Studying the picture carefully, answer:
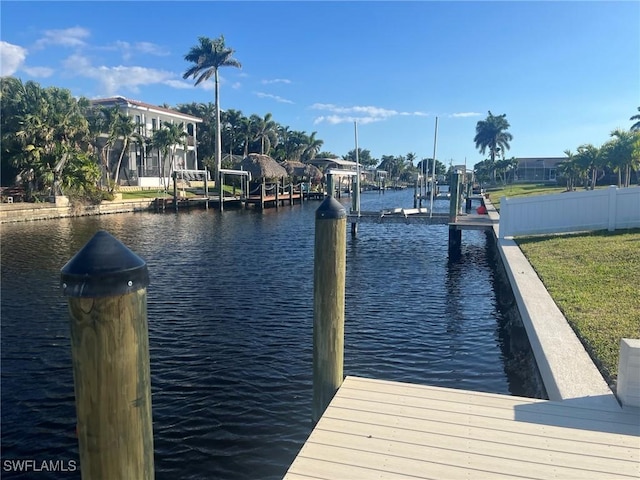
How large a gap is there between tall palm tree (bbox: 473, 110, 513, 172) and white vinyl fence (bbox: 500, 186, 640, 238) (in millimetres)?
106339

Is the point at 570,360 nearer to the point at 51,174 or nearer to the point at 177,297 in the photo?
the point at 177,297

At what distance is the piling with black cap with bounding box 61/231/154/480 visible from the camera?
6.83ft

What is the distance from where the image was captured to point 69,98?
1972 inches

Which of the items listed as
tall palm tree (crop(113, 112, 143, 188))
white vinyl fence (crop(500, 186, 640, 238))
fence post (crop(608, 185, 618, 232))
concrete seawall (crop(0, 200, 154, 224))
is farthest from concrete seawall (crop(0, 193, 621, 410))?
tall palm tree (crop(113, 112, 143, 188))

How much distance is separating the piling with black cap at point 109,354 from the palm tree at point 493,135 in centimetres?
12129

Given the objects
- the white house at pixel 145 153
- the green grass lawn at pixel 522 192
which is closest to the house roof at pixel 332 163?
the white house at pixel 145 153

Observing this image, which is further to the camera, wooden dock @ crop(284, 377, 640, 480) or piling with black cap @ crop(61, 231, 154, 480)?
wooden dock @ crop(284, 377, 640, 480)

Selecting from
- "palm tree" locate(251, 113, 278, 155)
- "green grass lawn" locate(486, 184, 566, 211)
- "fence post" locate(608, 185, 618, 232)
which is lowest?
"fence post" locate(608, 185, 618, 232)

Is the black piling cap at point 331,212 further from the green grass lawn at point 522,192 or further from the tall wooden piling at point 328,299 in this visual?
the green grass lawn at point 522,192

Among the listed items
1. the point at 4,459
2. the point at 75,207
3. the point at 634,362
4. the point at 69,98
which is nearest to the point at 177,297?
the point at 4,459

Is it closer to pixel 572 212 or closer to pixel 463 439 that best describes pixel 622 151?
pixel 572 212

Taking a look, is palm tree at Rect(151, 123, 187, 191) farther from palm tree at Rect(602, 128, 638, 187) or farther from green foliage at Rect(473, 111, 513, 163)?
green foliage at Rect(473, 111, 513, 163)

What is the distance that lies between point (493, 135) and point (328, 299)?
399ft

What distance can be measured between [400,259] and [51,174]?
2683 cm
